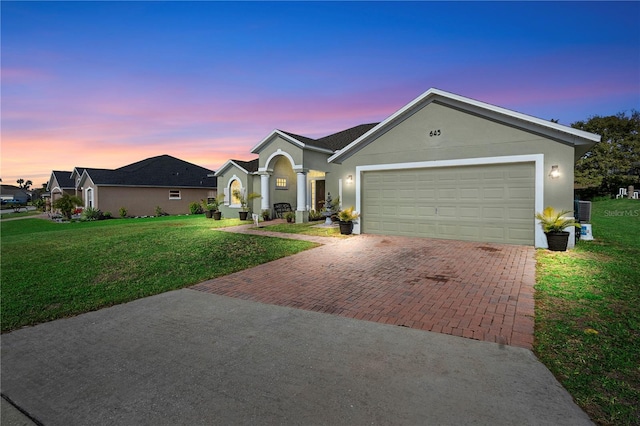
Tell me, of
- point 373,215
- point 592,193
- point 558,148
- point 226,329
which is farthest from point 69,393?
point 592,193

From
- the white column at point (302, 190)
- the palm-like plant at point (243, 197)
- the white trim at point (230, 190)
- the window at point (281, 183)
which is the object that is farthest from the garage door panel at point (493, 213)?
the white trim at point (230, 190)

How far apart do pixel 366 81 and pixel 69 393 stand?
56.0 ft

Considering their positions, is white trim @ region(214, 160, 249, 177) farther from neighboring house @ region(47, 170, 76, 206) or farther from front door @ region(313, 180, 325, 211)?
neighboring house @ region(47, 170, 76, 206)

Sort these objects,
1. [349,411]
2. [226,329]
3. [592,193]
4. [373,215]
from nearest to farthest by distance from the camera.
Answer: [349,411], [226,329], [373,215], [592,193]

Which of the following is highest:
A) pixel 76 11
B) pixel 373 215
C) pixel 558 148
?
pixel 76 11

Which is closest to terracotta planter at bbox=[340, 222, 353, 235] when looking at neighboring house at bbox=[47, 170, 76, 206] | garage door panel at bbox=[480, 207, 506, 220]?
garage door panel at bbox=[480, 207, 506, 220]

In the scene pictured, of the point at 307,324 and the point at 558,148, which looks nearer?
the point at 307,324

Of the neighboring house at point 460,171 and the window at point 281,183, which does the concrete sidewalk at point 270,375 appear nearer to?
the neighboring house at point 460,171

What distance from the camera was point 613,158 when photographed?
3162 cm

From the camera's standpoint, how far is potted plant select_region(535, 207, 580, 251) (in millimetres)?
8625

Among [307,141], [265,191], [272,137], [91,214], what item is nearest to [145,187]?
[91,214]

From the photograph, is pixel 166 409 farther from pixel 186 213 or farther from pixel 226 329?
pixel 186 213

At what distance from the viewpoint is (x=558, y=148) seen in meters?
8.99

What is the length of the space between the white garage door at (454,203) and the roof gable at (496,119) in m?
1.13
